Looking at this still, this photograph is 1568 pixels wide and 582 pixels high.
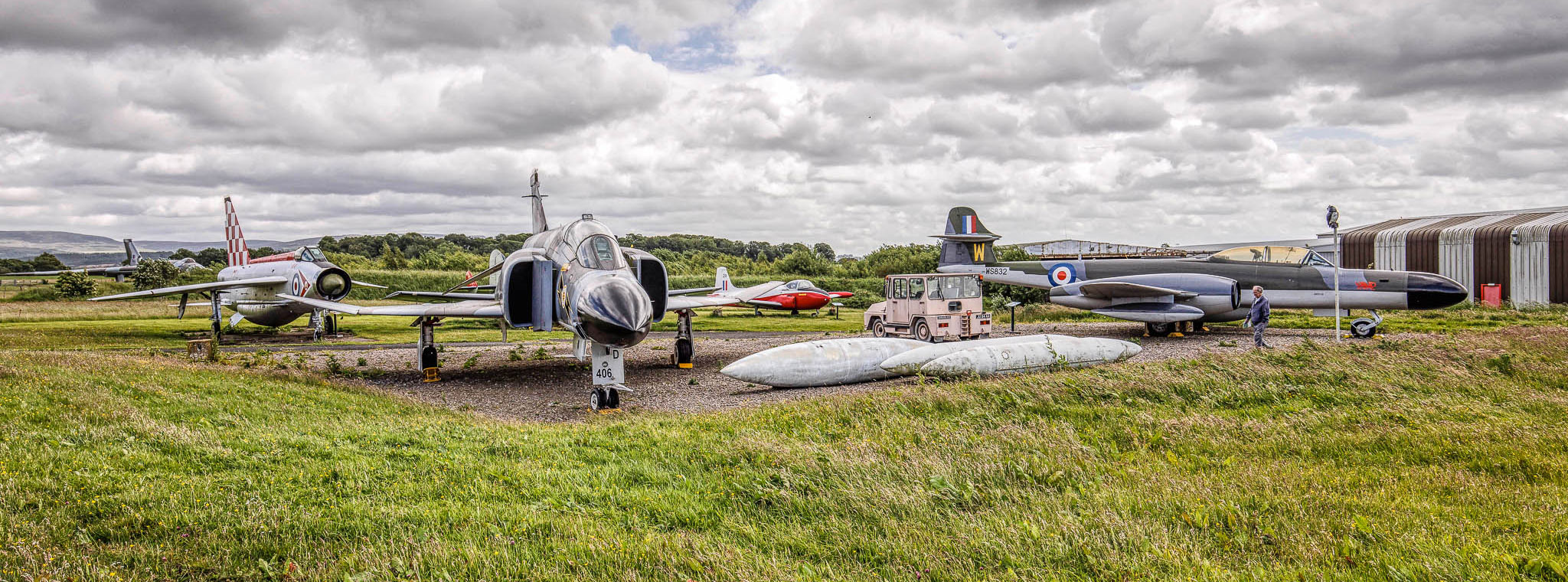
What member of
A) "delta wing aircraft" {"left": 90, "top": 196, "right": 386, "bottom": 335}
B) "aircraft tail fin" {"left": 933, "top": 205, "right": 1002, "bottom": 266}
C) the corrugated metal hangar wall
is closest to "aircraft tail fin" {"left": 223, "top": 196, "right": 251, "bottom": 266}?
"delta wing aircraft" {"left": 90, "top": 196, "right": 386, "bottom": 335}

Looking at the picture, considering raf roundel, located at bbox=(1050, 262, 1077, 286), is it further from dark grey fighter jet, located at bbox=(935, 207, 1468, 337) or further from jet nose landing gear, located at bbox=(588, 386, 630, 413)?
jet nose landing gear, located at bbox=(588, 386, 630, 413)

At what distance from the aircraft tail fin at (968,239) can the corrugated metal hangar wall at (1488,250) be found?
57.0 ft

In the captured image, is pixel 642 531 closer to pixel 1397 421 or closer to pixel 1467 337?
pixel 1397 421

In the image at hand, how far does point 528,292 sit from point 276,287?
17001 mm

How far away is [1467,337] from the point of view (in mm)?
15312

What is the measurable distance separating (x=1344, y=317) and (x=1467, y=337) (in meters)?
10.0

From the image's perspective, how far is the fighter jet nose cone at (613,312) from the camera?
10.6 metres

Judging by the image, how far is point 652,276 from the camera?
523 inches

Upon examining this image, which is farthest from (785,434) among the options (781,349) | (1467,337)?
(1467,337)

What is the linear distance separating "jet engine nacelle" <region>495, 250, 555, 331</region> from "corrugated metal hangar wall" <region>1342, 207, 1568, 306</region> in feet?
110

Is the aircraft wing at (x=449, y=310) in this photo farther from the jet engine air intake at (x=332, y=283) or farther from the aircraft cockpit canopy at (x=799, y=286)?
the aircraft cockpit canopy at (x=799, y=286)

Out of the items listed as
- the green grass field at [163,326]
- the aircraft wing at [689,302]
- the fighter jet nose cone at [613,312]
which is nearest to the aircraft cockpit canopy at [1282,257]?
the green grass field at [163,326]

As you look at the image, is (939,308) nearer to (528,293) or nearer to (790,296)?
(528,293)

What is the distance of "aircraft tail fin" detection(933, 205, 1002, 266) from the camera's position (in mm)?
26531
